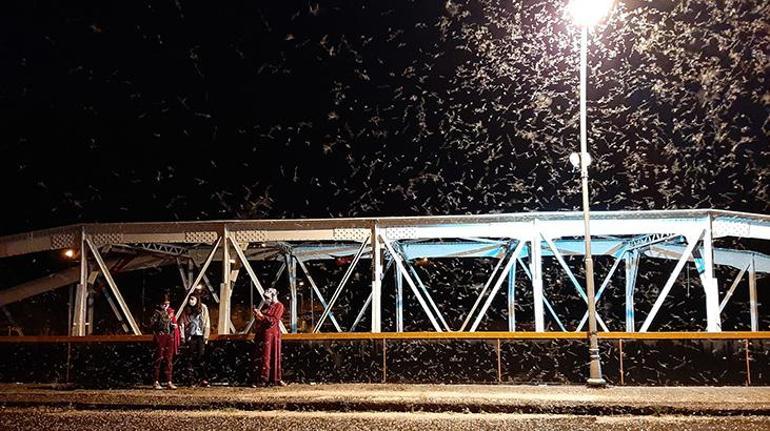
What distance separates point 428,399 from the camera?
11.8 meters

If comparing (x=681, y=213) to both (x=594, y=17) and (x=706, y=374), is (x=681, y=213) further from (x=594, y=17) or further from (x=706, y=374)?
(x=594, y=17)

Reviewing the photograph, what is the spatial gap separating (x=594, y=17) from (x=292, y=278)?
13932 millimetres

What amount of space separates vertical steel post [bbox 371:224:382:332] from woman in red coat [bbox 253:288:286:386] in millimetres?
2644

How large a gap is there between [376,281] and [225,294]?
140 inches

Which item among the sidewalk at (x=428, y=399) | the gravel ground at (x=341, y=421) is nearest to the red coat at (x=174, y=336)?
the sidewalk at (x=428, y=399)

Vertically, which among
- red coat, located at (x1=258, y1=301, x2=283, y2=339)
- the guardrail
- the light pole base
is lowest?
the light pole base

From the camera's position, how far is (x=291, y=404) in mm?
11703

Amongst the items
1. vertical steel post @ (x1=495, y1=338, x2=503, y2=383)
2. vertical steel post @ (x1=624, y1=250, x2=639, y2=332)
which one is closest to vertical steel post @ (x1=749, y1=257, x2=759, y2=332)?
vertical steel post @ (x1=624, y1=250, x2=639, y2=332)

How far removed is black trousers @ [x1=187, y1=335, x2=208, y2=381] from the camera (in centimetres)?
1512

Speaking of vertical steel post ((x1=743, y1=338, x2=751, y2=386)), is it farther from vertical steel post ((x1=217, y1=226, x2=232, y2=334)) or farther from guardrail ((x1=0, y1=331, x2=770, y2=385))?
vertical steel post ((x1=217, y1=226, x2=232, y2=334))

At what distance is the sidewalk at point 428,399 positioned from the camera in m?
11.1

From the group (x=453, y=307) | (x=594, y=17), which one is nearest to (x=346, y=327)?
(x=453, y=307)

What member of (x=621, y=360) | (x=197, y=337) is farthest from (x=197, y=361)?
(x=621, y=360)

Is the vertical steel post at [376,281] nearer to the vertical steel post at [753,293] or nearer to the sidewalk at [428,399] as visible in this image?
the sidewalk at [428,399]
